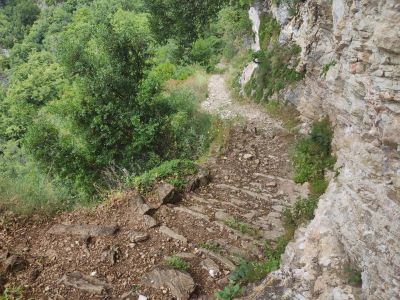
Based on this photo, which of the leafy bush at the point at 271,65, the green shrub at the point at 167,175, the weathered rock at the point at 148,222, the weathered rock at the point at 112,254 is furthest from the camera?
the leafy bush at the point at 271,65

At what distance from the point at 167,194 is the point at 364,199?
3.90m

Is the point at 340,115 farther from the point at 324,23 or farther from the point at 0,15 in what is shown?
the point at 0,15

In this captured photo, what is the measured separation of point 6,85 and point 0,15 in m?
16.5

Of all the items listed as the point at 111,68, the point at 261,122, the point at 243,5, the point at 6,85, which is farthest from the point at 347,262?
the point at 6,85

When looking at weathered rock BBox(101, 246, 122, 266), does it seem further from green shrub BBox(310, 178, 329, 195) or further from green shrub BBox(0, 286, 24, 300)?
green shrub BBox(310, 178, 329, 195)

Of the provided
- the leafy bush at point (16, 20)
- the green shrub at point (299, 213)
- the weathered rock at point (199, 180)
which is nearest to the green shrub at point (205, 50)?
the weathered rock at point (199, 180)

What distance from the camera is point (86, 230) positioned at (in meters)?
6.14

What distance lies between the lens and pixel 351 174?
424cm

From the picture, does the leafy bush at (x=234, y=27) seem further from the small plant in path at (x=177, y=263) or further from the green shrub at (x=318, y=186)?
the small plant in path at (x=177, y=263)

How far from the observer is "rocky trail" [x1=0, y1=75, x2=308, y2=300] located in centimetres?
502

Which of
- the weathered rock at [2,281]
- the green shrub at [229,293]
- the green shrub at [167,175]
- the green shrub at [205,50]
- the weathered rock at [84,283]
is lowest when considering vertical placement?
the green shrub at [229,293]

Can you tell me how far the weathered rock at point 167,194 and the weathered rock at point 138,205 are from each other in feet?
1.07

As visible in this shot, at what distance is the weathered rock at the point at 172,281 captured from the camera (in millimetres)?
4864

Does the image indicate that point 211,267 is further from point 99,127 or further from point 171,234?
point 99,127
